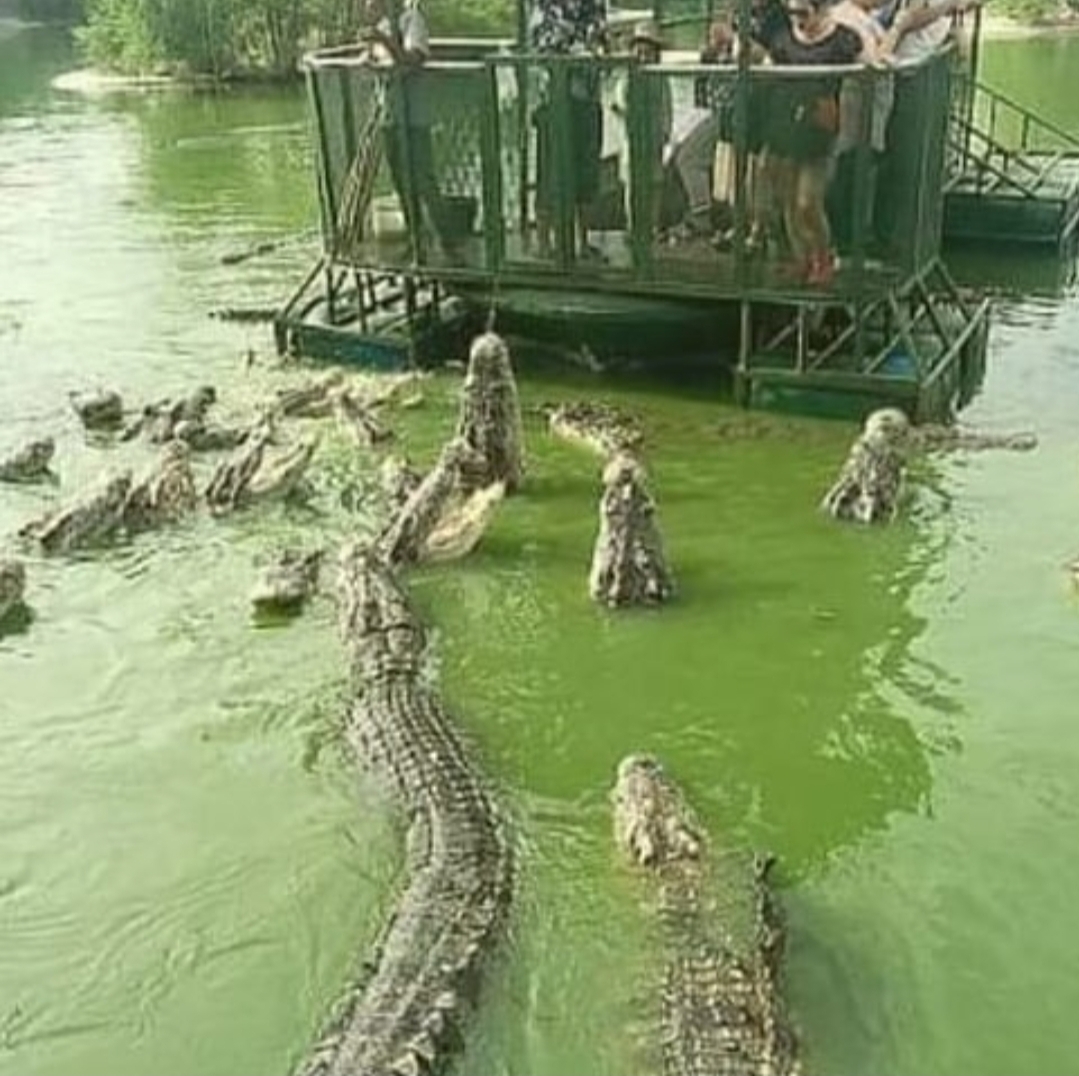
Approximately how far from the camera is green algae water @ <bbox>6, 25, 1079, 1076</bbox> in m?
6.07

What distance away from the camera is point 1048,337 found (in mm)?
14945

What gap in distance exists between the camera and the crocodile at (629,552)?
30.5 feet

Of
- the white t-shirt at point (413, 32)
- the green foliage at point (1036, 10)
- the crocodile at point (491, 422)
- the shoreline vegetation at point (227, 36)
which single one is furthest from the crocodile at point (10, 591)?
the green foliage at point (1036, 10)

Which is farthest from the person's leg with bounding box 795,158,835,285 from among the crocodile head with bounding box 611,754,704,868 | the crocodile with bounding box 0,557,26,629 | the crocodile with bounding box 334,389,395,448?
the crocodile with bounding box 0,557,26,629

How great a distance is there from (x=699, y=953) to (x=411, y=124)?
851cm

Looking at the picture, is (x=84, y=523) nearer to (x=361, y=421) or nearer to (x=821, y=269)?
(x=361, y=421)

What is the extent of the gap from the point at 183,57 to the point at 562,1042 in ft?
114

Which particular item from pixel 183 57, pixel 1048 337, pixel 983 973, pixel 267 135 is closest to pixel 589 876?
pixel 983 973

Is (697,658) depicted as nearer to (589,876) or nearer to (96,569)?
(589,876)

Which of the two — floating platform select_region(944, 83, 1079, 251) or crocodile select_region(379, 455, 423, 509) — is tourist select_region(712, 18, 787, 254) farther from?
floating platform select_region(944, 83, 1079, 251)

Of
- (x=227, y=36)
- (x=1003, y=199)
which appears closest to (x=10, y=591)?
(x=1003, y=199)

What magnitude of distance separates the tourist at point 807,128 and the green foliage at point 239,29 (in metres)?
25.8

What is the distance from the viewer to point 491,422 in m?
11.1

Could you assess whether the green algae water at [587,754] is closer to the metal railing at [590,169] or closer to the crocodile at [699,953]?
the crocodile at [699,953]
